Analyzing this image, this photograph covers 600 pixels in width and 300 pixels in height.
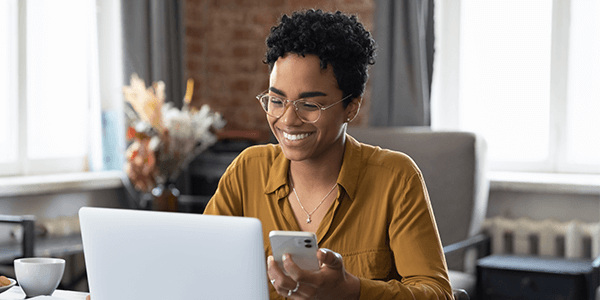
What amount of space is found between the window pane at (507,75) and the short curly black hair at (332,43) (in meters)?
2.20

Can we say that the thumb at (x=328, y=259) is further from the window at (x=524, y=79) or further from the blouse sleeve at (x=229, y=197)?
the window at (x=524, y=79)

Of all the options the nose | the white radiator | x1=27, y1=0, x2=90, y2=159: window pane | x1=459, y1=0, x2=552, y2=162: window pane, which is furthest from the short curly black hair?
x1=27, y1=0, x2=90, y2=159: window pane

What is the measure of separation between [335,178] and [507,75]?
2246mm

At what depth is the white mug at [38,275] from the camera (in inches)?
49.3

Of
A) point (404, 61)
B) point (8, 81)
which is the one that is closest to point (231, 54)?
point (404, 61)

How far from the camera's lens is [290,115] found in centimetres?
125

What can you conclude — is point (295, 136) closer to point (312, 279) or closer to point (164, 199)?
point (312, 279)

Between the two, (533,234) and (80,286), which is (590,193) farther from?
(80,286)

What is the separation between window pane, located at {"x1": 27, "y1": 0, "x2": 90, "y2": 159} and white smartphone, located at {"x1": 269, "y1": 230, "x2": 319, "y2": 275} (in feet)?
8.89

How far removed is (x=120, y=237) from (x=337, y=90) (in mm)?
558

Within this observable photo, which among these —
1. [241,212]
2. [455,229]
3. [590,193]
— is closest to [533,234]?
[590,193]

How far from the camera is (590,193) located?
290cm

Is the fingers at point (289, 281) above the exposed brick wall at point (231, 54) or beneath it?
beneath

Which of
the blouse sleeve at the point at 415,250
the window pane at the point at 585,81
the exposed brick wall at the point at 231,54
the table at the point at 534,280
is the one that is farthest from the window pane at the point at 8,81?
the window pane at the point at 585,81
